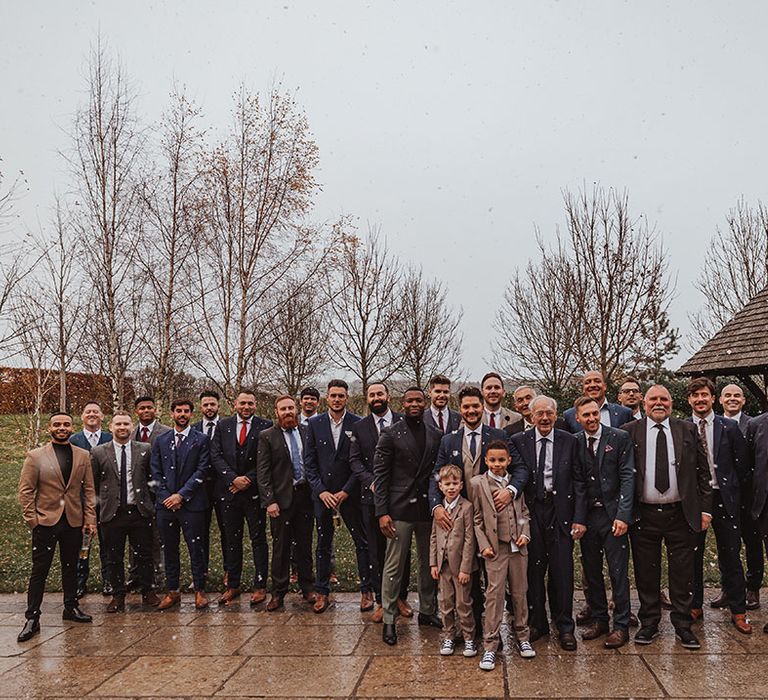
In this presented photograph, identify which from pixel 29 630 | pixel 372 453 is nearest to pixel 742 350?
pixel 372 453

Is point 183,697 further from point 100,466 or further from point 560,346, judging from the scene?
point 560,346

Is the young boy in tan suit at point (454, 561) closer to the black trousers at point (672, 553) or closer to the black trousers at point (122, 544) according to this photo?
the black trousers at point (672, 553)

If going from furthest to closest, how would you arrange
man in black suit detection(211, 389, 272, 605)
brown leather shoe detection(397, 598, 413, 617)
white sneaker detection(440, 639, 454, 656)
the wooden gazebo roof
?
the wooden gazebo roof < man in black suit detection(211, 389, 272, 605) < brown leather shoe detection(397, 598, 413, 617) < white sneaker detection(440, 639, 454, 656)

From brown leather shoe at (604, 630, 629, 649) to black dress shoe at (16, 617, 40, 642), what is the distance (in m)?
5.20

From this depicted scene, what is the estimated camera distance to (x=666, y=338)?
21844mm

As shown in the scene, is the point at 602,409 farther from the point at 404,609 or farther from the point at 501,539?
the point at 404,609

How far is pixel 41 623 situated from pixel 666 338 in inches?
768

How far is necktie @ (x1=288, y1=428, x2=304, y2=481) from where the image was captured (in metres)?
7.46

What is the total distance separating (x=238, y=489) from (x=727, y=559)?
4849mm

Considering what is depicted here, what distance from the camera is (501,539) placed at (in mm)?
5723

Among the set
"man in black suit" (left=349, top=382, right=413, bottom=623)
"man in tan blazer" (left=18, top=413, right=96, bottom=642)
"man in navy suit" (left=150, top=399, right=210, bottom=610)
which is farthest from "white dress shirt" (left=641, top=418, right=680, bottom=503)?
"man in tan blazer" (left=18, top=413, right=96, bottom=642)

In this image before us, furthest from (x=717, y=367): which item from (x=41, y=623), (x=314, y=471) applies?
(x=41, y=623)

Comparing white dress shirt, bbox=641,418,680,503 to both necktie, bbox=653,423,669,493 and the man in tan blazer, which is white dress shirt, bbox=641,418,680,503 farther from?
the man in tan blazer

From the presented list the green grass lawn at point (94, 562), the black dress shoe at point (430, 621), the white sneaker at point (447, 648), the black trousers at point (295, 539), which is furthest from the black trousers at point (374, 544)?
the white sneaker at point (447, 648)
